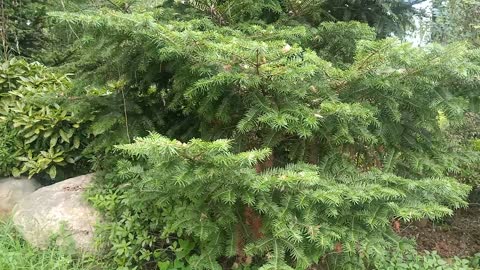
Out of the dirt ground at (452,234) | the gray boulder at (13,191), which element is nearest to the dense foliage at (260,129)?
the gray boulder at (13,191)

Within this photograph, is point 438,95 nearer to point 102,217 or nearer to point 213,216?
point 213,216

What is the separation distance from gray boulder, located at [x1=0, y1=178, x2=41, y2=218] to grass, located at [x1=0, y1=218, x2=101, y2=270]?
0.40 metres

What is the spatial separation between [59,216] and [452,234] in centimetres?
339

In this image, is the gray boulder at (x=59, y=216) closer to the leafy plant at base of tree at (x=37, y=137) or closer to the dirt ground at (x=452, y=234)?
the leafy plant at base of tree at (x=37, y=137)

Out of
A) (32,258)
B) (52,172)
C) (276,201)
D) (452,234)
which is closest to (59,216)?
(32,258)

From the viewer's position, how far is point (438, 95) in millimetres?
2324

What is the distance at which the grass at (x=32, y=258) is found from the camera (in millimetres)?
2682

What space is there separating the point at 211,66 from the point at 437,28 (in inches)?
144

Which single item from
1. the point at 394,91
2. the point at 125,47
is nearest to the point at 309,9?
the point at 394,91

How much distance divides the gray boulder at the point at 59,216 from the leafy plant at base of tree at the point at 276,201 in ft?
2.27

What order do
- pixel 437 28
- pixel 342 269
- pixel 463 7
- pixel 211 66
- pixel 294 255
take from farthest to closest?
pixel 437 28 < pixel 463 7 < pixel 342 269 < pixel 211 66 < pixel 294 255

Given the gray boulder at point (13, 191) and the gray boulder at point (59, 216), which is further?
the gray boulder at point (13, 191)

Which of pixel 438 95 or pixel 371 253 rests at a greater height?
pixel 438 95

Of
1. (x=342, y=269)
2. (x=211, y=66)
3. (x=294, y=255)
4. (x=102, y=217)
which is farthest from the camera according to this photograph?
(x=102, y=217)
